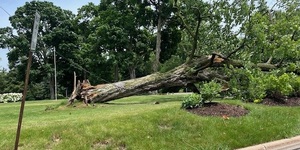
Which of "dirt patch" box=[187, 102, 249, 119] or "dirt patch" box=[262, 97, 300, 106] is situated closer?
"dirt patch" box=[187, 102, 249, 119]

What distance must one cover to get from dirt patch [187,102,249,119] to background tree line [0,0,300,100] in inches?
155

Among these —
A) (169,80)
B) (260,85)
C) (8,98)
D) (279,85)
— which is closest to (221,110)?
(260,85)

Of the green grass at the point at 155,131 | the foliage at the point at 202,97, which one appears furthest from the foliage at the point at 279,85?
the foliage at the point at 202,97

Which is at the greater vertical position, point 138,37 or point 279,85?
point 138,37

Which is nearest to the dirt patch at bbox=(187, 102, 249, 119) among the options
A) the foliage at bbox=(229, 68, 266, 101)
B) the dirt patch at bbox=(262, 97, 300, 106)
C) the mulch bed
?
the mulch bed

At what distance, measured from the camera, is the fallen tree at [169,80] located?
460 inches

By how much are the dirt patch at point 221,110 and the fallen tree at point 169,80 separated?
13.3 feet

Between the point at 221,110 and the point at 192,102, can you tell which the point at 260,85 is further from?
the point at 192,102

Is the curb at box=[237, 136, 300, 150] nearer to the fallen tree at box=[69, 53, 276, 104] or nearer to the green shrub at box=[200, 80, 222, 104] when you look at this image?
the green shrub at box=[200, 80, 222, 104]

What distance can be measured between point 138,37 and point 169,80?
61.6 ft

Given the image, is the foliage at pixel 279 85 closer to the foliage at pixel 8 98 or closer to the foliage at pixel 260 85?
the foliage at pixel 260 85

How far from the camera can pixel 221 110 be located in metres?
7.38

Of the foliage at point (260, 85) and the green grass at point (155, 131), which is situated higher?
the foliage at point (260, 85)

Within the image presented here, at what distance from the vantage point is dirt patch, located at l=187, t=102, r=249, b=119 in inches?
281
